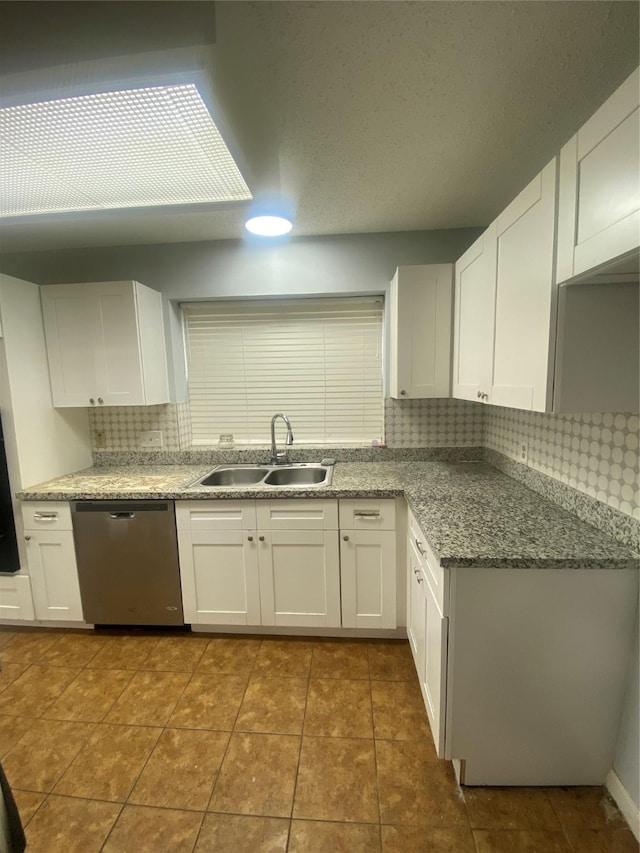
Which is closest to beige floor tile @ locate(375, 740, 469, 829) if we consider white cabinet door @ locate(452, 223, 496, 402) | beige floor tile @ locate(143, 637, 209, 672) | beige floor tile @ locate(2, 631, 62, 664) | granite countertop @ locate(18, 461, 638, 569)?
granite countertop @ locate(18, 461, 638, 569)

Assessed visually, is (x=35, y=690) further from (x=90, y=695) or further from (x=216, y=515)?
(x=216, y=515)

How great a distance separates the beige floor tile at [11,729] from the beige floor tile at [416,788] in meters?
1.55

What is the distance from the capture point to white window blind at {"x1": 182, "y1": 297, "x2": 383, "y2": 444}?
2.52m

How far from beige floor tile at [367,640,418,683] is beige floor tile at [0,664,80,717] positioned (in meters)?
1.59

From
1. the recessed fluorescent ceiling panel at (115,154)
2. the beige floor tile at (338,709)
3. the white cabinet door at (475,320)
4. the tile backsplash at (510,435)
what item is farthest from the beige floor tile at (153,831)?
the recessed fluorescent ceiling panel at (115,154)

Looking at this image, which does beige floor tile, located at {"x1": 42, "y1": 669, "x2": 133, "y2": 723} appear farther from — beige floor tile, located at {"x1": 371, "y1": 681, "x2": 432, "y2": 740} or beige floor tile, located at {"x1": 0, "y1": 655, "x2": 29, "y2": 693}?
beige floor tile, located at {"x1": 371, "y1": 681, "x2": 432, "y2": 740}

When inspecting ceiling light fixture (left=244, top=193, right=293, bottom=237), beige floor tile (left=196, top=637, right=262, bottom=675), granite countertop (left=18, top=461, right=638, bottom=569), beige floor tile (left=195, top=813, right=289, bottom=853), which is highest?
ceiling light fixture (left=244, top=193, right=293, bottom=237)

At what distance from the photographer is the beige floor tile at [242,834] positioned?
113 centimetres

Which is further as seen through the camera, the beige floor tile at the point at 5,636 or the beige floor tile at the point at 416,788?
the beige floor tile at the point at 5,636

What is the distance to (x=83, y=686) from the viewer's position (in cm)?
178

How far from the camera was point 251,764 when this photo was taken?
1.38 meters

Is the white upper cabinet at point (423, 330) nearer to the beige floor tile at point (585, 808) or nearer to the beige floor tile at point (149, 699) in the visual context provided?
the beige floor tile at point (585, 808)

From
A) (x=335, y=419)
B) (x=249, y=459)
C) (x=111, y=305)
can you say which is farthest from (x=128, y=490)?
(x=335, y=419)

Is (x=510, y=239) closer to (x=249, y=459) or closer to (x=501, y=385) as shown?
(x=501, y=385)
